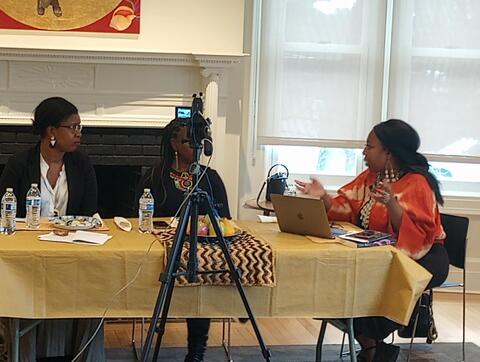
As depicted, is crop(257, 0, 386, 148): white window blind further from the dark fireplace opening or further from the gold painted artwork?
the gold painted artwork

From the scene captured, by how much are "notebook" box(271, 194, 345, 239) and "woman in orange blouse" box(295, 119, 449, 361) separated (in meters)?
0.24

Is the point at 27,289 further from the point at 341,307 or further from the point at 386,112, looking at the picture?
the point at 386,112

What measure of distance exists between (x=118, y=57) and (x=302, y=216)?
1.94 m

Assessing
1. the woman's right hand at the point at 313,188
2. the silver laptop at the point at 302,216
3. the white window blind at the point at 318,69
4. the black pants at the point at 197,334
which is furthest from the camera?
the white window blind at the point at 318,69

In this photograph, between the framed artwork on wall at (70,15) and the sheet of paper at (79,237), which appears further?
the framed artwork on wall at (70,15)

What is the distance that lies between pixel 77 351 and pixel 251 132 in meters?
2.27

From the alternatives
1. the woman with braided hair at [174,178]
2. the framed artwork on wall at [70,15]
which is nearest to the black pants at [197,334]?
the woman with braided hair at [174,178]

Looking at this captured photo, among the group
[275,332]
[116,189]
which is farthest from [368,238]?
[116,189]

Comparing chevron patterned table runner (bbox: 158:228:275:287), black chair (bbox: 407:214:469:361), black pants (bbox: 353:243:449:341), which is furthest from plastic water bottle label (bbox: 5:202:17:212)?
black chair (bbox: 407:214:469:361)

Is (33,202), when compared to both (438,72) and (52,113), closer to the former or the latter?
(52,113)

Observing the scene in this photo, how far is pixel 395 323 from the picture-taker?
2730 mm

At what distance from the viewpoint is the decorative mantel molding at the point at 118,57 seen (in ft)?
13.5

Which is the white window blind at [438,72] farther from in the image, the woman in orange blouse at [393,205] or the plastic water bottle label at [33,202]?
the plastic water bottle label at [33,202]

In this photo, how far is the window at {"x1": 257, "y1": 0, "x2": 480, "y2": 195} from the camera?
4711 mm
